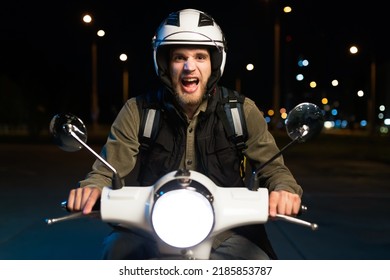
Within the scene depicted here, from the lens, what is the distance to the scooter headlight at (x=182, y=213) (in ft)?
6.66

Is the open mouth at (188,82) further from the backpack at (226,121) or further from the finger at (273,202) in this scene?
the finger at (273,202)

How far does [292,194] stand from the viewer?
245 centimetres

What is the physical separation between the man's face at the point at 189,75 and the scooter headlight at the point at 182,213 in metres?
0.88

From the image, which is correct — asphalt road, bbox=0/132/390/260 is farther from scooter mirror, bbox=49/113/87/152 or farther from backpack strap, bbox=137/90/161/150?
scooter mirror, bbox=49/113/87/152

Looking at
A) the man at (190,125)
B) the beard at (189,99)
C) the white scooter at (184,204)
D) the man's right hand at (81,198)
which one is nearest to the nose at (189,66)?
the man at (190,125)

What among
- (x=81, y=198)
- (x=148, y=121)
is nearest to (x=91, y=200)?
(x=81, y=198)

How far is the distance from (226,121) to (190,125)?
0.16m

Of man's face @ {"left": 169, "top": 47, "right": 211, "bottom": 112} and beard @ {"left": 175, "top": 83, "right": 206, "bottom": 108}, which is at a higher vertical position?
man's face @ {"left": 169, "top": 47, "right": 211, "bottom": 112}

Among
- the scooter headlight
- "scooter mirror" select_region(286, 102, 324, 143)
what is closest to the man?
"scooter mirror" select_region(286, 102, 324, 143)

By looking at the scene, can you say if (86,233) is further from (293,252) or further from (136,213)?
(136,213)

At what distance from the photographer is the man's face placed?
2867mm

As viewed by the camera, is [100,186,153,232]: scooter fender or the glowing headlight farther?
[100,186,153,232]: scooter fender

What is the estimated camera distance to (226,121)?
289 cm

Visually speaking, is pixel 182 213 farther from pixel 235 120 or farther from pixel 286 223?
pixel 286 223
